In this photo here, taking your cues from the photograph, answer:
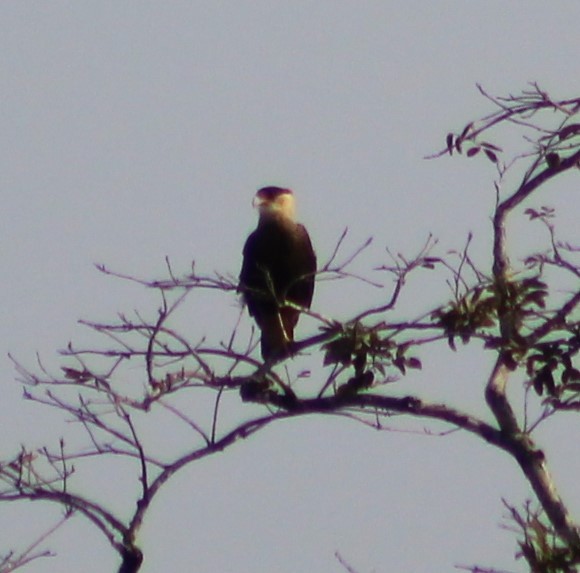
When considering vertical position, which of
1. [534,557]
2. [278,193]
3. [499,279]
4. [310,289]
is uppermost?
[278,193]

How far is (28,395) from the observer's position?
18.4 feet

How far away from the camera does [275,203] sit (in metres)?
8.81

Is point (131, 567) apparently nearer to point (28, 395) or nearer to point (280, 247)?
point (28, 395)

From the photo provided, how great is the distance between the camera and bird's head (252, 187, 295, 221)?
340 inches

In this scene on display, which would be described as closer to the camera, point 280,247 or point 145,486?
point 145,486

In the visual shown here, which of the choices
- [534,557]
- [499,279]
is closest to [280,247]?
[499,279]

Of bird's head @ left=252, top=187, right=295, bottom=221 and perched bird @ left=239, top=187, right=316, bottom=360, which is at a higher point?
bird's head @ left=252, top=187, right=295, bottom=221

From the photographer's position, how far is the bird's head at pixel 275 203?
8648 millimetres

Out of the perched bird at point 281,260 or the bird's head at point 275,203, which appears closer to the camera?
the perched bird at point 281,260

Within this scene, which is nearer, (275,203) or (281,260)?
(281,260)

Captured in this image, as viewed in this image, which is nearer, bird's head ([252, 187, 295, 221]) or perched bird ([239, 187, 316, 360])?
perched bird ([239, 187, 316, 360])

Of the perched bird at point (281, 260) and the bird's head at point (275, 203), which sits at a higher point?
the bird's head at point (275, 203)

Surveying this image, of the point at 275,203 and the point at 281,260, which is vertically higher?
the point at 275,203

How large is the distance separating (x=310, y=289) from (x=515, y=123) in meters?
2.95
